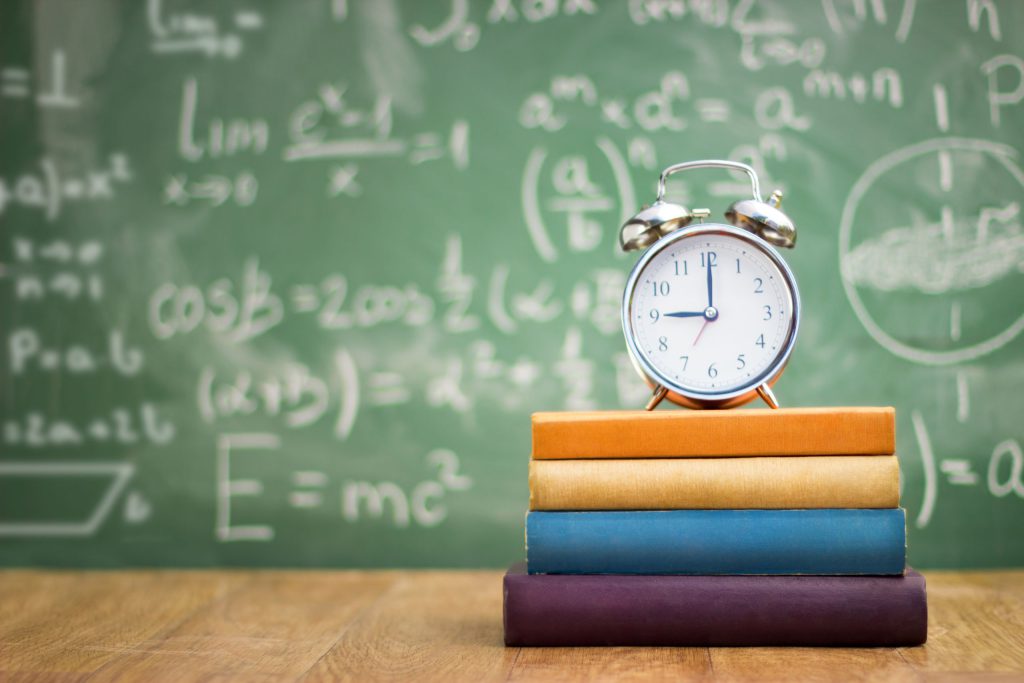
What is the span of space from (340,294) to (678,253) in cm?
89

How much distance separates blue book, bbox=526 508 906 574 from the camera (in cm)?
126

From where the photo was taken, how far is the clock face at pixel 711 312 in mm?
1370

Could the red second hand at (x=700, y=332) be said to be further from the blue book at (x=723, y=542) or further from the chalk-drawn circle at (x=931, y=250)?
the chalk-drawn circle at (x=931, y=250)

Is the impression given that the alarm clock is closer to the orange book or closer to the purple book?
the orange book

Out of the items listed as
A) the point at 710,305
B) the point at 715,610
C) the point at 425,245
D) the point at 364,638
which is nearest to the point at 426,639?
the point at 364,638

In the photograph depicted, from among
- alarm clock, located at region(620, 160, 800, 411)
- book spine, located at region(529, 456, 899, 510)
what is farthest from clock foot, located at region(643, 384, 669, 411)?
book spine, located at region(529, 456, 899, 510)

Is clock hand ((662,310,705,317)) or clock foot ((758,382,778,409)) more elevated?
clock hand ((662,310,705,317))

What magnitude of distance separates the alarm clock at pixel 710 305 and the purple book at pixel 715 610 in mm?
267

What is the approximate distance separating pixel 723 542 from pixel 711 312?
0.33 metres

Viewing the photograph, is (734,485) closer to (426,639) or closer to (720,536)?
(720,536)

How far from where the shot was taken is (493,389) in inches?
79.4

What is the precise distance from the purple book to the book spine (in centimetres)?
10

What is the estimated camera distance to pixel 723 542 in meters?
1.27

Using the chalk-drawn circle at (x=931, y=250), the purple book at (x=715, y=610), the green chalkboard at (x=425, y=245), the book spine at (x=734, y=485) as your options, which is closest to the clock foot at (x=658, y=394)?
the book spine at (x=734, y=485)
